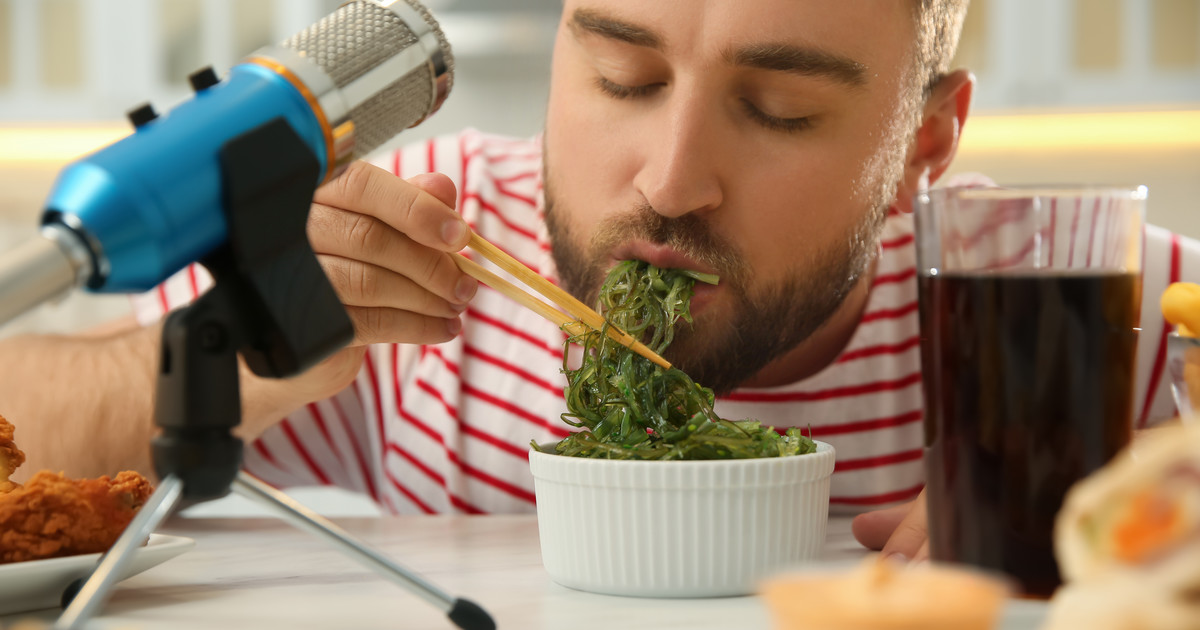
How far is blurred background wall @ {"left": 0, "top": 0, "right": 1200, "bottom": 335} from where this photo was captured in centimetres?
296

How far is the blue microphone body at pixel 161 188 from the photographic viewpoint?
609 mm

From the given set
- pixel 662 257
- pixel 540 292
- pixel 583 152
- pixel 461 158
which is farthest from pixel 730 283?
pixel 461 158

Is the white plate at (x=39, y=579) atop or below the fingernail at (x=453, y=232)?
below

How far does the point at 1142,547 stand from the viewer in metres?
0.46

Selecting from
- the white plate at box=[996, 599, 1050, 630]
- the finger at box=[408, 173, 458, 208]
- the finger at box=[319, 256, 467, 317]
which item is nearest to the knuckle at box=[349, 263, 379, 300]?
the finger at box=[319, 256, 467, 317]

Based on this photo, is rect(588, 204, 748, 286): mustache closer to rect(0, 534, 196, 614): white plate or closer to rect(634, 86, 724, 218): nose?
rect(634, 86, 724, 218): nose

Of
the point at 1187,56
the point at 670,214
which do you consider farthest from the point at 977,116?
the point at 670,214

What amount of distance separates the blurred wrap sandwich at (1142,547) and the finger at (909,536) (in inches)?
18.2

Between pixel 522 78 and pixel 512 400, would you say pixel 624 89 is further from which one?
pixel 522 78

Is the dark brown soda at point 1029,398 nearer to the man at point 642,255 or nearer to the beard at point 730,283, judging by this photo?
the man at point 642,255

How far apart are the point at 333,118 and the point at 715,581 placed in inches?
17.6

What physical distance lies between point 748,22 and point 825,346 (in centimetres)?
Result: 70

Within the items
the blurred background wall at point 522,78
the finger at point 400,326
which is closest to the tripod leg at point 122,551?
the finger at point 400,326

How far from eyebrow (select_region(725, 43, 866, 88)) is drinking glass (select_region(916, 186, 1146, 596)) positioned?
0.50m
